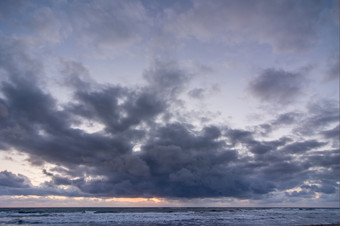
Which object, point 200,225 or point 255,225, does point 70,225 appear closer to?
point 200,225

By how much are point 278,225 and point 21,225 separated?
5106 cm

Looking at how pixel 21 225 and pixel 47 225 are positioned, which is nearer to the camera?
pixel 21 225

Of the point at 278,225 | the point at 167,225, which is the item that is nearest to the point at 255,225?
the point at 278,225

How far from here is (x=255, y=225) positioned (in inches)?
1847

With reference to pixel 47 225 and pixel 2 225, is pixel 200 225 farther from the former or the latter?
pixel 2 225

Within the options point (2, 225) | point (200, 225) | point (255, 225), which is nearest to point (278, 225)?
point (255, 225)

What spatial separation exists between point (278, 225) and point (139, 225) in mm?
28143

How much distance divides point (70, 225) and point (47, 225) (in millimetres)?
5678

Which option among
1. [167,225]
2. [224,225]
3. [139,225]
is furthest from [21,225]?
[224,225]

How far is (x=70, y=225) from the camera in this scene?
46.1 m

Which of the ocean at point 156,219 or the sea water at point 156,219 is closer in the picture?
the ocean at point 156,219

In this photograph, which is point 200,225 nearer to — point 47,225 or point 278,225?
point 278,225

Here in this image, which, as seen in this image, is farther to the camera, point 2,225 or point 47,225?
point 47,225

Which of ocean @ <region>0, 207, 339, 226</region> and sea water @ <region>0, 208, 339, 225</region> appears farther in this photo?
sea water @ <region>0, 208, 339, 225</region>
